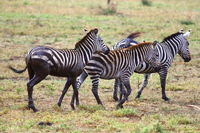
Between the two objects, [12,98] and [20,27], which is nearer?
[12,98]

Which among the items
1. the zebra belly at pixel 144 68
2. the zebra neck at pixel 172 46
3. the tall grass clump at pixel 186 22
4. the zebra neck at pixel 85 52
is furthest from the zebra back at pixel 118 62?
the tall grass clump at pixel 186 22

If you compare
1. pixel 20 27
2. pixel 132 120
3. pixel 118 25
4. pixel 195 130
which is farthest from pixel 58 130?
pixel 118 25

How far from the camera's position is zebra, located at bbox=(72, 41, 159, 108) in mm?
Answer: 8164

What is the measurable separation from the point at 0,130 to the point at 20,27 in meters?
12.4

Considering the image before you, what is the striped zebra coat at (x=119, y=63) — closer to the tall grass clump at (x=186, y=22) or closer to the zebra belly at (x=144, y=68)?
the zebra belly at (x=144, y=68)

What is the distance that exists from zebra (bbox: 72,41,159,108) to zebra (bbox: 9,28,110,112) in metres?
0.20

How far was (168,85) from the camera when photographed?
1085cm

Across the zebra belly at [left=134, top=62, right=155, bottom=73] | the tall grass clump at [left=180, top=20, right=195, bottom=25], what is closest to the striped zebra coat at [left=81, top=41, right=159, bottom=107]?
the zebra belly at [left=134, top=62, right=155, bottom=73]

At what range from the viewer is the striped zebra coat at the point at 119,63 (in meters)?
8.16

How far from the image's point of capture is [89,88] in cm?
1028

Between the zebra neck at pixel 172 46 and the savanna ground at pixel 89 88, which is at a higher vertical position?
the zebra neck at pixel 172 46

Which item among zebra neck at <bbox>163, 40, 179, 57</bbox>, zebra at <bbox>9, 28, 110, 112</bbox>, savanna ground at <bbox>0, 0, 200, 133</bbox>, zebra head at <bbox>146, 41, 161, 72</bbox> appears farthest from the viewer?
zebra neck at <bbox>163, 40, 179, 57</bbox>

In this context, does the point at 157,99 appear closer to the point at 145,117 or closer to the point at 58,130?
the point at 145,117

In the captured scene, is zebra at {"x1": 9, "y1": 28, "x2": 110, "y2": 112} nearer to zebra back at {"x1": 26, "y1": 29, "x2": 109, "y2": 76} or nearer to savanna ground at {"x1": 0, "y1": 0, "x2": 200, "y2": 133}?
zebra back at {"x1": 26, "y1": 29, "x2": 109, "y2": 76}
